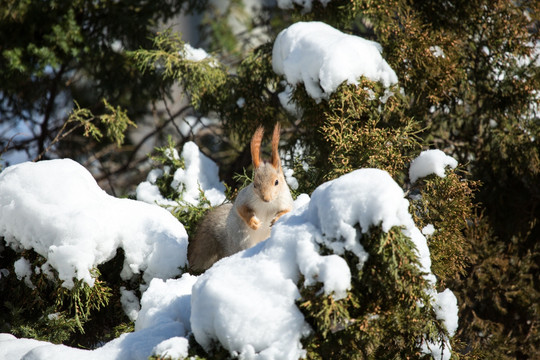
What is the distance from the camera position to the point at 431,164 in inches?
88.5

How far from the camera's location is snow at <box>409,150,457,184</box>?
2.24 m

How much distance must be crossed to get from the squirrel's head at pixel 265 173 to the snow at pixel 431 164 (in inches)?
23.9

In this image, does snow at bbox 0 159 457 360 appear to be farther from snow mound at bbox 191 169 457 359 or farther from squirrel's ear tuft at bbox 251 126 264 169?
squirrel's ear tuft at bbox 251 126 264 169

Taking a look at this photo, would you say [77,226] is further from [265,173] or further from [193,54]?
[193,54]

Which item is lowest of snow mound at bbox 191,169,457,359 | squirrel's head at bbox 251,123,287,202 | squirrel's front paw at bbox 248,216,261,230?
squirrel's front paw at bbox 248,216,261,230

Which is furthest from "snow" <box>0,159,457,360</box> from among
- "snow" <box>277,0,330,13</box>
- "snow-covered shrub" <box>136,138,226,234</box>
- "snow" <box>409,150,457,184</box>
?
"snow" <box>277,0,330,13</box>

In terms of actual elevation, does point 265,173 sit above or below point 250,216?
above

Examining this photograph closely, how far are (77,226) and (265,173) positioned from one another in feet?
2.79

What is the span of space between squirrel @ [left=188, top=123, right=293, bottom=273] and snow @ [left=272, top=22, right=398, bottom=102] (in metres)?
0.36

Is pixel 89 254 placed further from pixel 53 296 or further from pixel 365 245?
pixel 365 245

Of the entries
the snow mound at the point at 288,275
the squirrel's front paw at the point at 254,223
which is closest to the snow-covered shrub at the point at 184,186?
the squirrel's front paw at the point at 254,223

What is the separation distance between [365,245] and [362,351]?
339mm

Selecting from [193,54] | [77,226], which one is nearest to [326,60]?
[193,54]

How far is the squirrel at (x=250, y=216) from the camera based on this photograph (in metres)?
2.48
